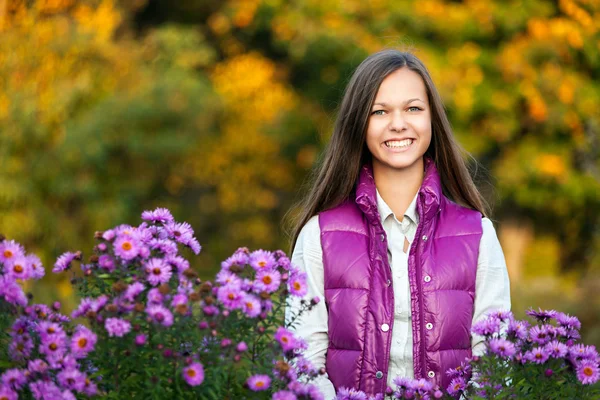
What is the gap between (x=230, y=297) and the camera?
2.14m

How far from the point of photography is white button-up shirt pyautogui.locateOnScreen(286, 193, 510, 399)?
2893mm

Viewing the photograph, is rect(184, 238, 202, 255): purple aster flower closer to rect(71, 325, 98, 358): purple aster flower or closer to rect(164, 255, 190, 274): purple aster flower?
rect(164, 255, 190, 274): purple aster flower

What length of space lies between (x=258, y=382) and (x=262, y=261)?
0.33 meters

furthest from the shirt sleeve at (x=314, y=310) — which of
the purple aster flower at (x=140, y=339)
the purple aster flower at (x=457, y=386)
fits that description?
the purple aster flower at (x=140, y=339)

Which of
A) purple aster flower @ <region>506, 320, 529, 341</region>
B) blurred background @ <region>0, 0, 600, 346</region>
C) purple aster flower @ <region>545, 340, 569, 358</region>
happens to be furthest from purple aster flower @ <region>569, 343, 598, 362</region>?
blurred background @ <region>0, 0, 600, 346</region>

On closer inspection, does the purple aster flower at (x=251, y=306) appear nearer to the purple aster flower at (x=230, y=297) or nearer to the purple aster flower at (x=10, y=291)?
the purple aster flower at (x=230, y=297)

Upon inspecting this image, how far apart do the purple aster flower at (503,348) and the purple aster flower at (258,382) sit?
0.57 m

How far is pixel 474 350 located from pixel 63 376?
1.36 meters

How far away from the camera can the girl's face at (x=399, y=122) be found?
3092 millimetres

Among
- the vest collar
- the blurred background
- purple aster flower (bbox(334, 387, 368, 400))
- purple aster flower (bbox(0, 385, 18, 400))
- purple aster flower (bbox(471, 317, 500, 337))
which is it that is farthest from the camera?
the blurred background

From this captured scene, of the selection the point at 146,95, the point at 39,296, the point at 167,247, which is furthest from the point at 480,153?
the point at 167,247

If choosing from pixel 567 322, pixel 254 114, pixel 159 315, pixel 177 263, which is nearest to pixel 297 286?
pixel 177 263

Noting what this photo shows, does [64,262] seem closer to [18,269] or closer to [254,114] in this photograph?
[18,269]

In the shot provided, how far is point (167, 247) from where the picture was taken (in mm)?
2291
